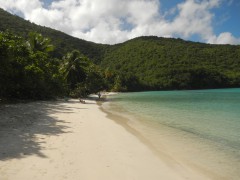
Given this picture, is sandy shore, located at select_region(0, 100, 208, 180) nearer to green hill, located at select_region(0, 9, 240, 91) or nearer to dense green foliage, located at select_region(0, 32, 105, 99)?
dense green foliage, located at select_region(0, 32, 105, 99)

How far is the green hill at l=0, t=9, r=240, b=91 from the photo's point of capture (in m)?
104

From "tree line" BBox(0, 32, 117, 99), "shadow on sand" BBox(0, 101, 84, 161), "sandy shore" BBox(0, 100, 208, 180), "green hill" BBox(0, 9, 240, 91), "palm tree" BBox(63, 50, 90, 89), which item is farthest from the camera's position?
"green hill" BBox(0, 9, 240, 91)

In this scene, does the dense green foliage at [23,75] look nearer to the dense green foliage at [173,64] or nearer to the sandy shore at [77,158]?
the sandy shore at [77,158]

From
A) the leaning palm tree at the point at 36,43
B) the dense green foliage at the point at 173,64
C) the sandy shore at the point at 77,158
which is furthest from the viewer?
the dense green foliage at the point at 173,64

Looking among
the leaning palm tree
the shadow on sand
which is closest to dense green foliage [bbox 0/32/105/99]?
the leaning palm tree

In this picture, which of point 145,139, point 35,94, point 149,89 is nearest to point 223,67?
point 149,89

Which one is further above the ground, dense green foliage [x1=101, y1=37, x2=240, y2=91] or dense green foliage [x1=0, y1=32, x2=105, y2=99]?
dense green foliage [x1=101, y1=37, x2=240, y2=91]

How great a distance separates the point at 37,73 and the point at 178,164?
20.9 meters

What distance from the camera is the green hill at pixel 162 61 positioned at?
104 meters

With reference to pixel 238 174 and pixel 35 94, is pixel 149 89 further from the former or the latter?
pixel 238 174

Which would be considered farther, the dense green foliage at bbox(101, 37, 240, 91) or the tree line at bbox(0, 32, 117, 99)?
the dense green foliage at bbox(101, 37, 240, 91)

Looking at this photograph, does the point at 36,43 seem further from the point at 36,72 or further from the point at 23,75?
the point at 23,75

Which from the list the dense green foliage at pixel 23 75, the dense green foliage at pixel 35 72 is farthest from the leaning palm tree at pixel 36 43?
the dense green foliage at pixel 23 75

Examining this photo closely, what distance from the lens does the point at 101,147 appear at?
9148 millimetres
